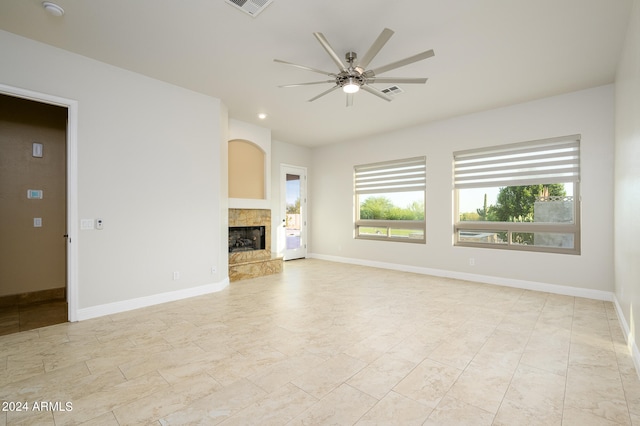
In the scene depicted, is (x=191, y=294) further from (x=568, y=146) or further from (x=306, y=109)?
(x=568, y=146)

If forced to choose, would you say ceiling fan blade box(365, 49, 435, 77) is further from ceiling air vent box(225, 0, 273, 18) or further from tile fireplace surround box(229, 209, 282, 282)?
tile fireplace surround box(229, 209, 282, 282)

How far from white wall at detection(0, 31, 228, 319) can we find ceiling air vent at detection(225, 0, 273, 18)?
2178 mm

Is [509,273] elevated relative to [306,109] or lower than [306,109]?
lower

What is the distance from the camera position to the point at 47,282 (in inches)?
172

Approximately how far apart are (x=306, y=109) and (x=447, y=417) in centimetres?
472

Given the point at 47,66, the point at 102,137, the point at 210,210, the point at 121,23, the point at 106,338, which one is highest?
the point at 121,23

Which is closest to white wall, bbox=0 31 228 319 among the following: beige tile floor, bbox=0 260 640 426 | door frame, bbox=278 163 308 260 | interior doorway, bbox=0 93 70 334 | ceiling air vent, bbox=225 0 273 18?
beige tile floor, bbox=0 260 640 426

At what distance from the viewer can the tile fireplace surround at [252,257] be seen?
549cm

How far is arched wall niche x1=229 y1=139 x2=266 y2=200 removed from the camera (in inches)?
231

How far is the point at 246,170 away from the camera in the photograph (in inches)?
239

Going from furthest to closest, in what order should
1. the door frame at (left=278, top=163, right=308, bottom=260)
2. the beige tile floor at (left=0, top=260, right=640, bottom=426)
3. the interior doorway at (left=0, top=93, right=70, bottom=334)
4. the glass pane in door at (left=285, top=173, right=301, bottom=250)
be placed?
the glass pane in door at (left=285, top=173, right=301, bottom=250) < the door frame at (left=278, top=163, right=308, bottom=260) < the interior doorway at (left=0, top=93, right=70, bottom=334) < the beige tile floor at (left=0, top=260, right=640, bottom=426)

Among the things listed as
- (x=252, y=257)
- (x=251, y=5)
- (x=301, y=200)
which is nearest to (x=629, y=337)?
(x=251, y=5)

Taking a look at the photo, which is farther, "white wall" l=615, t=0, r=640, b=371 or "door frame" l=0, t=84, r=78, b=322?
"door frame" l=0, t=84, r=78, b=322

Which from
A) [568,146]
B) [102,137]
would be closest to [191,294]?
[102,137]
